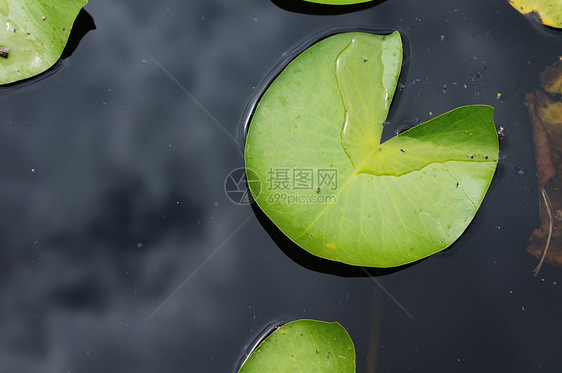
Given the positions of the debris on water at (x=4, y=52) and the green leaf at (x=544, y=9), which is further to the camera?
the green leaf at (x=544, y=9)

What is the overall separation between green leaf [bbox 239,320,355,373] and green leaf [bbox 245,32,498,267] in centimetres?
33

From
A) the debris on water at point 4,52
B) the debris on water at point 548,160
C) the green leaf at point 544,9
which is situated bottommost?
the debris on water at point 548,160

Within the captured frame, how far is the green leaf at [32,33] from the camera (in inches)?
75.0

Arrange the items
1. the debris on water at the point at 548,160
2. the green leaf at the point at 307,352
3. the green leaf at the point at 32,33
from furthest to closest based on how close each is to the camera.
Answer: the debris on water at the point at 548,160 < the green leaf at the point at 32,33 < the green leaf at the point at 307,352

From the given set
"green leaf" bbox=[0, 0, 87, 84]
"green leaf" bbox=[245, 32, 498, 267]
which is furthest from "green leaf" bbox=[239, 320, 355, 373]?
"green leaf" bbox=[0, 0, 87, 84]

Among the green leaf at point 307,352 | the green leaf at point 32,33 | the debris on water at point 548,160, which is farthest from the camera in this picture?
the debris on water at point 548,160

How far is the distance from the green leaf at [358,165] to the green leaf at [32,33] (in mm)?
1031

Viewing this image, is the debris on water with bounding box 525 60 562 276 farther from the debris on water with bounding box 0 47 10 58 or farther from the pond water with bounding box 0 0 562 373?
the debris on water with bounding box 0 47 10 58

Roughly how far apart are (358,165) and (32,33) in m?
1.65

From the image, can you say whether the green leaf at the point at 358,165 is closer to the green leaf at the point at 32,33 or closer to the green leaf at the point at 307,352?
the green leaf at the point at 307,352

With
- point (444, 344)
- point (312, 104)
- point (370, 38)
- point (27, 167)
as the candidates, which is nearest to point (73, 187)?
point (27, 167)

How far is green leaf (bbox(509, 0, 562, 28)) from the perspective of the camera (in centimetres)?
208

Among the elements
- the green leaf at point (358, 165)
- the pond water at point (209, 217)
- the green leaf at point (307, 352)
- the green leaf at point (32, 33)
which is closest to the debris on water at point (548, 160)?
the pond water at point (209, 217)

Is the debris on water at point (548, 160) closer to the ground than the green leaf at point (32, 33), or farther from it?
closer to the ground
